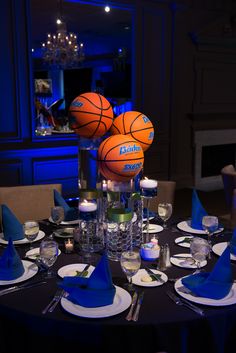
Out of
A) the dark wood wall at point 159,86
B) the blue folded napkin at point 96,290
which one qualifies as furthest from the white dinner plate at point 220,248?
the dark wood wall at point 159,86

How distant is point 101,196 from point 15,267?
545 mm

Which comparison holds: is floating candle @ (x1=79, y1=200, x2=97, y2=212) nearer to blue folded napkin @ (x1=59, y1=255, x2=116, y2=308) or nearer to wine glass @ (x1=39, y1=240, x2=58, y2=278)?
wine glass @ (x1=39, y1=240, x2=58, y2=278)

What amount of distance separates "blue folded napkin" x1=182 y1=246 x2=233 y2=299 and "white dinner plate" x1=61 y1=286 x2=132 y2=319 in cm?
24

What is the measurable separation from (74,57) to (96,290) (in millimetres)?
4391

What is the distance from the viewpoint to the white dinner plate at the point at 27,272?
1.55m

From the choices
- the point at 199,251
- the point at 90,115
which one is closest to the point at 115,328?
the point at 199,251

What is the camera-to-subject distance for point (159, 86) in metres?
5.70

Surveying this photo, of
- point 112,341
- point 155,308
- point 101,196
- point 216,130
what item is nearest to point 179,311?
point 155,308

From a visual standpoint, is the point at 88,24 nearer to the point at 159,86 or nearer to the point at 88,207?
the point at 159,86

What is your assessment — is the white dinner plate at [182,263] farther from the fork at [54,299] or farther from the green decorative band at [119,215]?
the fork at [54,299]

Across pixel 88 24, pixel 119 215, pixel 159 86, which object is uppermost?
pixel 88 24

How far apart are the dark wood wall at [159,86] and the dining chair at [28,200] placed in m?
1.85

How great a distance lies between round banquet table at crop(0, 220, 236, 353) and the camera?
1.28 m

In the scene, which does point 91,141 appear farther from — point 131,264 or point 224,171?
point 224,171
